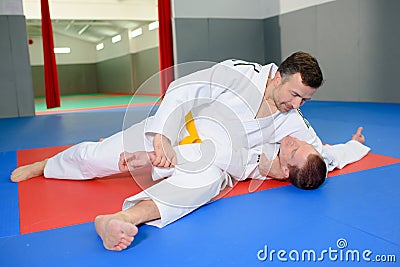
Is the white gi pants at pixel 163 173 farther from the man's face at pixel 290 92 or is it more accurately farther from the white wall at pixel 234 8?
the white wall at pixel 234 8

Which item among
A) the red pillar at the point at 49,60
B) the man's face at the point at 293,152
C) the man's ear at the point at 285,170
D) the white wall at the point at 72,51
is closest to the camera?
the man's face at the point at 293,152

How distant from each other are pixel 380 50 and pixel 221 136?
5.96m

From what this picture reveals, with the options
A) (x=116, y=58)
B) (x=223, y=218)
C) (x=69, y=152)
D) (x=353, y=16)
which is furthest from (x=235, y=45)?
(x=116, y=58)

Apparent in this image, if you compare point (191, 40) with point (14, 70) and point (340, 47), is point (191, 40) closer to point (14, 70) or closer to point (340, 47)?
point (340, 47)

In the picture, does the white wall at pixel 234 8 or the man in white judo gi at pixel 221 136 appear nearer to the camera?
the man in white judo gi at pixel 221 136

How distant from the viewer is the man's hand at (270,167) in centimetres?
232

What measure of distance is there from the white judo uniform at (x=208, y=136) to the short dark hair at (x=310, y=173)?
190 mm

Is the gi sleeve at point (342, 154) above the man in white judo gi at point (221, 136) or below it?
below

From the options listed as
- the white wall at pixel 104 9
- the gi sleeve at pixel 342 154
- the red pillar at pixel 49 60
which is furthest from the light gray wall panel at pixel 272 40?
the gi sleeve at pixel 342 154

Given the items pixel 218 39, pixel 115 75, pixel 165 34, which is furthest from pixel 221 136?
pixel 115 75

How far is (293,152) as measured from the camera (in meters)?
2.19

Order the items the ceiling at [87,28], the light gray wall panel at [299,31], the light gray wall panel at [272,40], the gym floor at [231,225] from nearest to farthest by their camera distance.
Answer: the gym floor at [231,225] < the light gray wall panel at [299,31] < the light gray wall panel at [272,40] < the ceiling at [87,28]

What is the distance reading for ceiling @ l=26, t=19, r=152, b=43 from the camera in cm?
1570

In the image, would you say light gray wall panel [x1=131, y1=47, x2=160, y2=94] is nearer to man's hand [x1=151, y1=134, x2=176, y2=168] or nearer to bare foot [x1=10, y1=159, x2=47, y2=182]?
bare foot [x1=10, y1=159, x2=47, y2=182]
